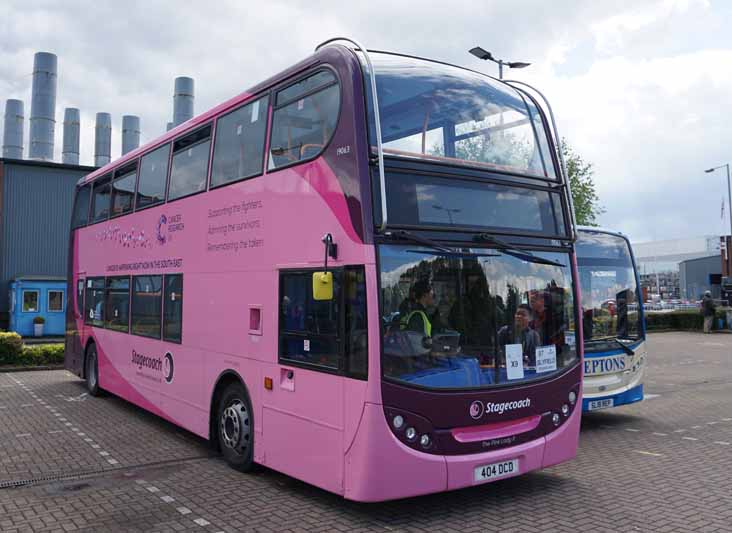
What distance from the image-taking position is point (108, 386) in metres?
11.6

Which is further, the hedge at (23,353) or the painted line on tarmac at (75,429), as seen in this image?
the hedge at (23,353)

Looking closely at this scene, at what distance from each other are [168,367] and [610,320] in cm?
667

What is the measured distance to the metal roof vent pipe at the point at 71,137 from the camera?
38.7 m

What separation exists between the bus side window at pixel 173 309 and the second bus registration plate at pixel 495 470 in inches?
185

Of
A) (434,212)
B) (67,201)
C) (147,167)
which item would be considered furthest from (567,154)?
(434,212)

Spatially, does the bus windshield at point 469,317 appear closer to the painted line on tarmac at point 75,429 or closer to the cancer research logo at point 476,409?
the cancer research logo at point 476,409

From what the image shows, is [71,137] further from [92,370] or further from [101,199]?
[92,370]

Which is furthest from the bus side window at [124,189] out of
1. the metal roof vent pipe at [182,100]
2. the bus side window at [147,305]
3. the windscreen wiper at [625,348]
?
the metal roof vent pipe at [182,100]

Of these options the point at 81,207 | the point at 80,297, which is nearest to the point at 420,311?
the point at 80,297

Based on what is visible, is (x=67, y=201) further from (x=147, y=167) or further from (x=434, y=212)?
(x=434, y=212)

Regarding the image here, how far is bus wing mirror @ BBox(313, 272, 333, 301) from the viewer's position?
5.47 metres

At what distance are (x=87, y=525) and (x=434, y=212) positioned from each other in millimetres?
4028

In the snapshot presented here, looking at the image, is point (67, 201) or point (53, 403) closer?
point (53, 403)

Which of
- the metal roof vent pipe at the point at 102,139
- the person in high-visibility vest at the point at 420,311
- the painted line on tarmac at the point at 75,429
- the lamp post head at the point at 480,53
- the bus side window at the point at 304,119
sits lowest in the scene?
the painted line on tarmac at the point at 75,429
